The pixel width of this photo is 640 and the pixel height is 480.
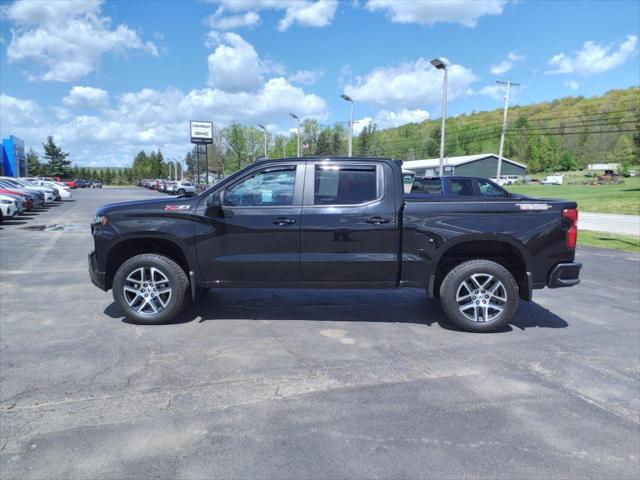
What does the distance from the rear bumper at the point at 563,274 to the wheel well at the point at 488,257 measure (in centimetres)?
28

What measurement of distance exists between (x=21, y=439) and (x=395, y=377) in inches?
108

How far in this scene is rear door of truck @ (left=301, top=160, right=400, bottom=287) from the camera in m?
5.27

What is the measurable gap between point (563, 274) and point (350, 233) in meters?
2.37

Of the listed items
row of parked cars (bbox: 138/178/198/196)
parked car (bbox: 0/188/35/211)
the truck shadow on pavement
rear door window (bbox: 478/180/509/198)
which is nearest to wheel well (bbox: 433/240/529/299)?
the truck shadow on pavement

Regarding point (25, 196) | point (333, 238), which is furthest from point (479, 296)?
point (25, 196)

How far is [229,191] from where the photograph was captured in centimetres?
545

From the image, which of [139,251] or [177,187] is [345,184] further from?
[177,187]

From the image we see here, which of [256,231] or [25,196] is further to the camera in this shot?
[25,196]

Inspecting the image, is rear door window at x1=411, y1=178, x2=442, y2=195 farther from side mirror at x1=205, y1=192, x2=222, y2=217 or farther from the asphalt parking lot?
side mirror at x1=205, y1=192, x2=222, y2=217

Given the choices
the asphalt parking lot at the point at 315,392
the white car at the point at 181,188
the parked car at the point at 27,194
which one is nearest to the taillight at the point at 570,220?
the asphalt parking lot at the point at 315,392

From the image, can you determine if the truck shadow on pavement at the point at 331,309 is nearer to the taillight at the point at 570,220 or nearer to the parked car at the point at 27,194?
the taillight at the point at 570,220

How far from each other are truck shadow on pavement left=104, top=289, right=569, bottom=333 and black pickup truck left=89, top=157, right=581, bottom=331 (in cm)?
51

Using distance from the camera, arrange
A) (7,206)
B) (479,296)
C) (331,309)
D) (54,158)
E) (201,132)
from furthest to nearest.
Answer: (54,158) < (201,132) < (7,206) < (331,309) < (479,296)

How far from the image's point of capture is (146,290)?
215 inches
